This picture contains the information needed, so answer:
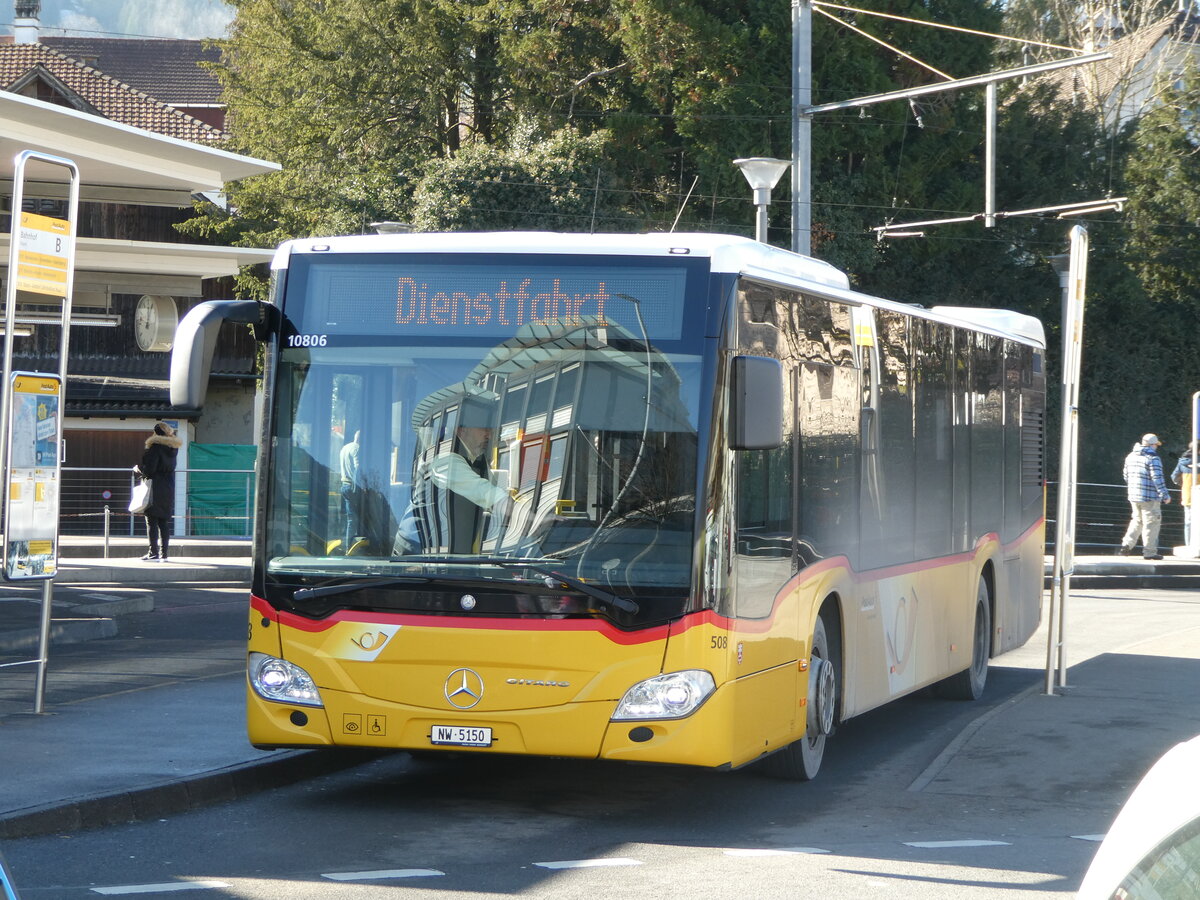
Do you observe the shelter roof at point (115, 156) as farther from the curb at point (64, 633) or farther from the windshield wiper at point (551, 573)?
the windshield wiper at point (551, 573)

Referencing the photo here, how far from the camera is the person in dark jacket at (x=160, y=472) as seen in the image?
79.0 feet

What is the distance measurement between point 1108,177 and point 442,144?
1550 centimetres

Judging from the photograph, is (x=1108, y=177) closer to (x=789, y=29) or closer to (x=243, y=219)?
(x=789, y=29)

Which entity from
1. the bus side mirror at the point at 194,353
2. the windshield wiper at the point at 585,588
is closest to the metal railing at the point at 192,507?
the bus side mirror at the point at 194,353

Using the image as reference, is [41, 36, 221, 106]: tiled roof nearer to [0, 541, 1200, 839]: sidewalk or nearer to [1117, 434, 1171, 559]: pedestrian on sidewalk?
[1117, 434, 1171, 559]: pedestrian on sidewalk

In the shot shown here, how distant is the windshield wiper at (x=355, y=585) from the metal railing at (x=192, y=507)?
24535 mm

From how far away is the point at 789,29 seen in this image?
35.2m

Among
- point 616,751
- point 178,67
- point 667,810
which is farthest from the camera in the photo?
point 178,67

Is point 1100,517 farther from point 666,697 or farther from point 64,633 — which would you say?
point 666,697

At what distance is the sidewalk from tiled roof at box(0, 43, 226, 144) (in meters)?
30.5

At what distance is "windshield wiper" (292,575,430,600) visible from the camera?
7.85 metres

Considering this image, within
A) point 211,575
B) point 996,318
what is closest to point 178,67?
point 211,575

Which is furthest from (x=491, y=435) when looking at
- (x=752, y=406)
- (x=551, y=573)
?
(x=752, y=406)

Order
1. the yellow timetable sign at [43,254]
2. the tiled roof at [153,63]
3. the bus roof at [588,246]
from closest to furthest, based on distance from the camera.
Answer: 1. the bus roof at [588,246]
2. the yellow timetable sign at [43,254]
3. the tiled roof at [153,63]
